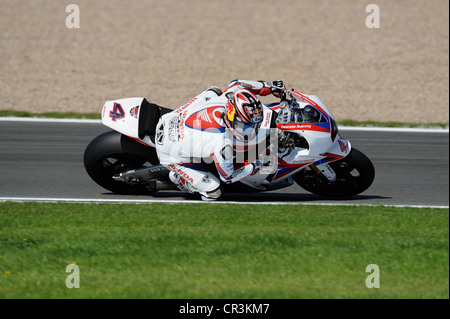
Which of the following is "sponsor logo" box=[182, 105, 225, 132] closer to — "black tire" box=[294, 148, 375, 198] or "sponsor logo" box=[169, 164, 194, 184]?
"sponsor logo" box=[169, 164, 194, 184]

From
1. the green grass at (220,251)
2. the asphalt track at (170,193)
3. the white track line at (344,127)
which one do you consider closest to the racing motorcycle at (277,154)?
the asphalt track at (170,193)

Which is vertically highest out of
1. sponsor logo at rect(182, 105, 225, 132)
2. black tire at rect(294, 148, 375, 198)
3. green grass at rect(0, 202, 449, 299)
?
sponsor logo at rect(182, 105, 225, 132)

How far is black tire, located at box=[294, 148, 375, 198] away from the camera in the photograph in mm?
8727

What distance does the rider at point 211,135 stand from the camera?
788cm

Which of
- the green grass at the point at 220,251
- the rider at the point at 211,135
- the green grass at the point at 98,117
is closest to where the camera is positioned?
the green grass at the point at 220,251

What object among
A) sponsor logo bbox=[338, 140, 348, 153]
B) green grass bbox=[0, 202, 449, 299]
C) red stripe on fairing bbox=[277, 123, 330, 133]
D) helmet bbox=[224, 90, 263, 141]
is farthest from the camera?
sponsor logo bbox=[338, 140, 348, 153]

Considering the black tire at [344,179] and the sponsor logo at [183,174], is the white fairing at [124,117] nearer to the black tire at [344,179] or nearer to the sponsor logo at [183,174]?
the sponsor logo at [183,174]

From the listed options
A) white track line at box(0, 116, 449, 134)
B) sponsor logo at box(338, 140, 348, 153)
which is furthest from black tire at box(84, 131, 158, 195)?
white track line at box(0, 116, 449, 134)

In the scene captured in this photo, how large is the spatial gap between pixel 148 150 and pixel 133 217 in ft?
3.43

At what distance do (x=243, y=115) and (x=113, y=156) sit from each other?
1788 mm

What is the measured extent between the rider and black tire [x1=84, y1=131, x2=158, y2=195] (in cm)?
28

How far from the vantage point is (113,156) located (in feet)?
28.3
